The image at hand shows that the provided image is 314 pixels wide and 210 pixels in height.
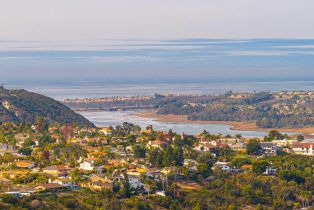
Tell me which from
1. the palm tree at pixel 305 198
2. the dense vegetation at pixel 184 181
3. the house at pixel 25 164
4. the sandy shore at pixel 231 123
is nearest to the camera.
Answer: the dense vegetation at pixel 184 181

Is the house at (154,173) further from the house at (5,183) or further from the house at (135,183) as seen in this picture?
the house at (5,183)

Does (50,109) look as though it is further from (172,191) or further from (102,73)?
(102,73)

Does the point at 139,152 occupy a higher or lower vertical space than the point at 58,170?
higher

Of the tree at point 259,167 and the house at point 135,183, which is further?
the tree at point 259,167

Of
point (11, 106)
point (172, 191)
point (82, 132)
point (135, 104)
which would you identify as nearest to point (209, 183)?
point (172, 191)

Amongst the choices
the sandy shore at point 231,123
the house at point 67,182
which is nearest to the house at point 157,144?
the house at point 67,182

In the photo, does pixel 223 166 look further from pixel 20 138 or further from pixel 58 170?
pixel 20 138

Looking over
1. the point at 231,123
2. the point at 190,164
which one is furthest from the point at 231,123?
the point at 190,164
